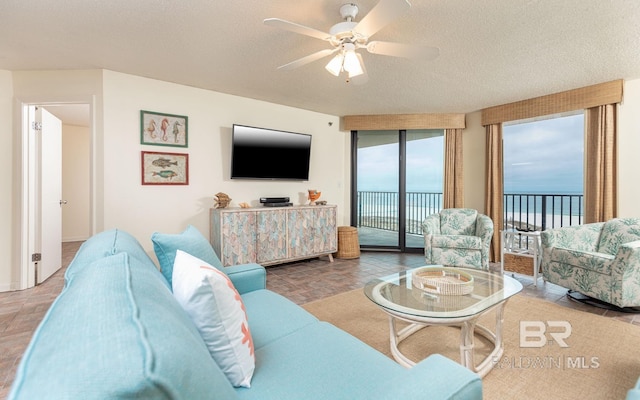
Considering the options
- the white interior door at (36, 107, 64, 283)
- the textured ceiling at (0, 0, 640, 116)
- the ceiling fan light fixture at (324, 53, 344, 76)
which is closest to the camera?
the textured ceiling at (0, 0, 640, 116)

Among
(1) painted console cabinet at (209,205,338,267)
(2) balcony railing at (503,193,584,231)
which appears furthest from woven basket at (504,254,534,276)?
(1) painted console cabinet at (209,205,338,267)

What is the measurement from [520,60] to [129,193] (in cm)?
433

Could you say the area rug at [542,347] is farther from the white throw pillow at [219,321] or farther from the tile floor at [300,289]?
the white throw pillow at [219,321]

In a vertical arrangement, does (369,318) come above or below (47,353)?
below

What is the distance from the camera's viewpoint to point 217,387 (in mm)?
573

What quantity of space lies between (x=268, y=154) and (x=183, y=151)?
43.3 inches

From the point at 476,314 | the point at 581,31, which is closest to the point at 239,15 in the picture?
the point at 476,314

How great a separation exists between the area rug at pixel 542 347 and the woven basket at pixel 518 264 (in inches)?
42.0

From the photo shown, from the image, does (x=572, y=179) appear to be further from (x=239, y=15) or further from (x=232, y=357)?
(x=232, y=357)

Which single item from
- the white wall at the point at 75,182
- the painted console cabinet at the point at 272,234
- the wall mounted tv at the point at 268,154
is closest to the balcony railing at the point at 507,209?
the painted console cabinet at the point at 272,234

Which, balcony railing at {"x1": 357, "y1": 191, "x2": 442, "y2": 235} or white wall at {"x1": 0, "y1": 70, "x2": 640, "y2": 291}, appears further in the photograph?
balcony railing at {"x1": 357, "y1": 191, "x2": 442, "y2": 235}

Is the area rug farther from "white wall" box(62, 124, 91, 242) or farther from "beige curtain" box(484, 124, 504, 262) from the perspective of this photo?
"white wall" box(62, 124, 91, 242)

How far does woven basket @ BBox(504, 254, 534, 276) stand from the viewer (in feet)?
12.4

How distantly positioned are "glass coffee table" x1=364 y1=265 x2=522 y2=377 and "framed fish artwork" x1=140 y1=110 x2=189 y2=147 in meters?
2.92
